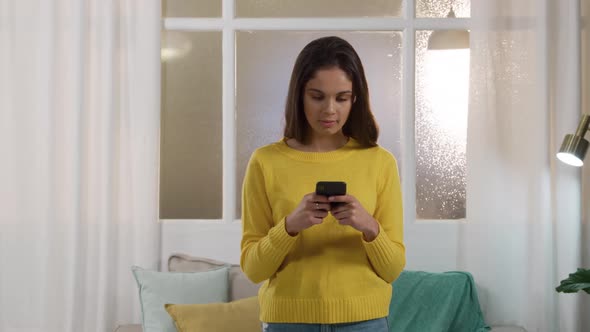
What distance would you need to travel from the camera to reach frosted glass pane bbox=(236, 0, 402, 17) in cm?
332

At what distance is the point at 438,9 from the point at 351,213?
2.10 m

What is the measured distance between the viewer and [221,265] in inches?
121

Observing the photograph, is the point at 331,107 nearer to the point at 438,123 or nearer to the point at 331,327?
the point at 331,327

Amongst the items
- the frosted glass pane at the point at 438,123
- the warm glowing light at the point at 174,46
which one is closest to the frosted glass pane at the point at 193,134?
the warm glowing light at the point at 174,46

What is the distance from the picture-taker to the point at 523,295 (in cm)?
319

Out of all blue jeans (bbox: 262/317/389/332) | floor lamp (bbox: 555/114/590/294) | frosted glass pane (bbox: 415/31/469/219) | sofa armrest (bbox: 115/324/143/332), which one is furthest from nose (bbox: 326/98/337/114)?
frosted glass pane (bbox: 415/31/469/219)

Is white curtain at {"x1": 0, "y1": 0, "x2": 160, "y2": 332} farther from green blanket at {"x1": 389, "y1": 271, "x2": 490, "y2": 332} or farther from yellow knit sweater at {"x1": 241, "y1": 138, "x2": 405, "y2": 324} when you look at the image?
yellow knit sweater at {"x1": 241, "y1": 138, "x2": 405, "y2": 324}

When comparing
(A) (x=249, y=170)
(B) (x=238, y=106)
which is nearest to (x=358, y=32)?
(B) (x=238, y=106)

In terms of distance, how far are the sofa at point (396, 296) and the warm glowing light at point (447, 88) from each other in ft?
2.22

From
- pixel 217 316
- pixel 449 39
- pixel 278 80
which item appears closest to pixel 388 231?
pixel 217 316

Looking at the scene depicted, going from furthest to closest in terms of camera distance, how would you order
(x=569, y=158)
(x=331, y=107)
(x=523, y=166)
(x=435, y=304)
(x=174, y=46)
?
1. (x=174, y=46)
2. (x=523, y=166)
3. (x=435, y=304)
4. (x=569, y=158)
5. (x=331, y=107)

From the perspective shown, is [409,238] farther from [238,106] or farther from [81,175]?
[81,175]

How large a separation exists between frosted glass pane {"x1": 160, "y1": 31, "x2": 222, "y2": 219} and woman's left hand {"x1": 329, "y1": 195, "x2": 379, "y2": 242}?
1.91 m

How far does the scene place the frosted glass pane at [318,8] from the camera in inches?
131
